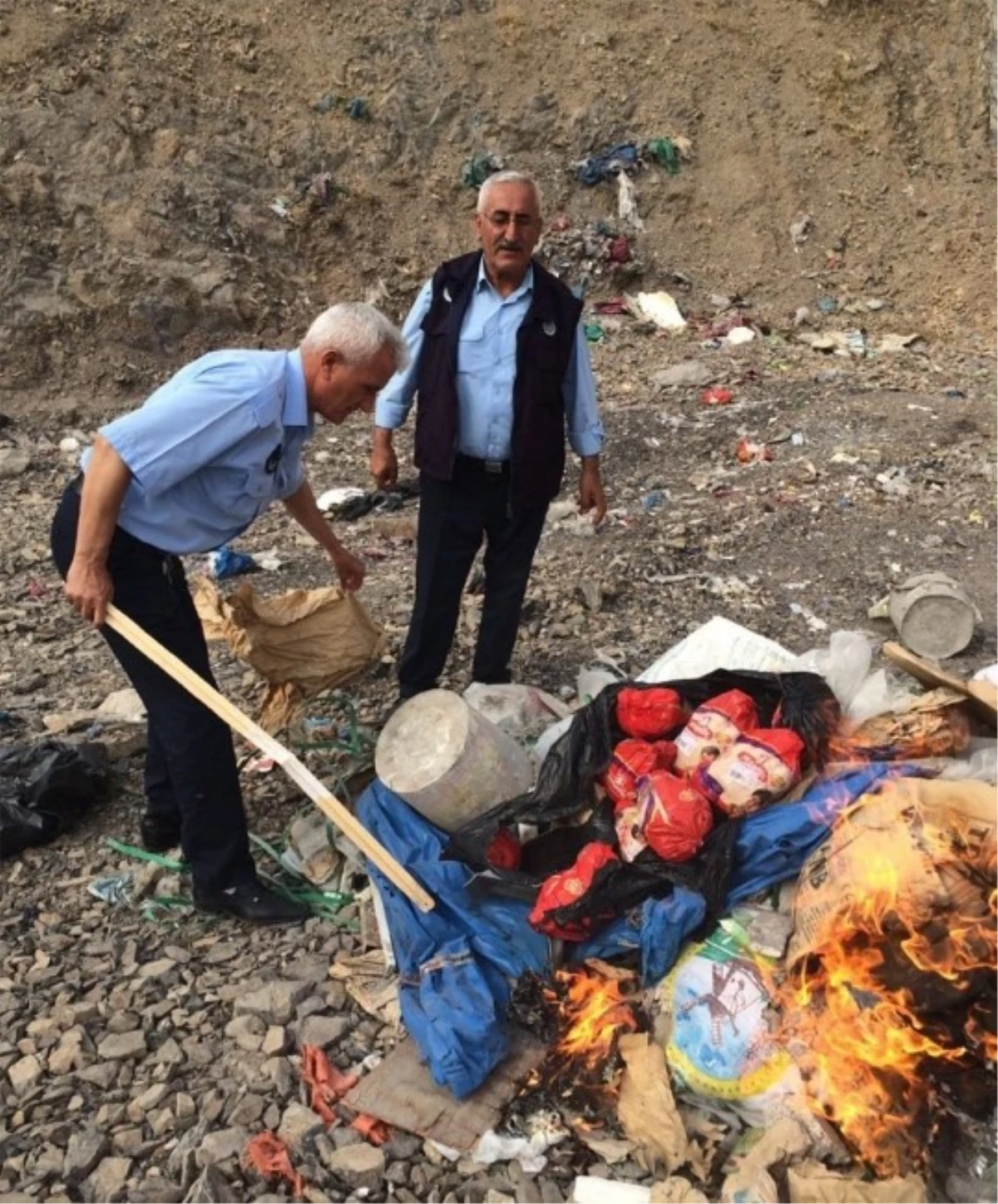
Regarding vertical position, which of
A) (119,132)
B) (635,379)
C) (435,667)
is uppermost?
(119,132)

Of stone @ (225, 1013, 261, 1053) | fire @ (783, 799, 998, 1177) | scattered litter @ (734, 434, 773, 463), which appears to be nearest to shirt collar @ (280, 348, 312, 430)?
stone @ (225, 1013, 261, 1053)

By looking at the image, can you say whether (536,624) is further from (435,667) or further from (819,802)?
(819,802)

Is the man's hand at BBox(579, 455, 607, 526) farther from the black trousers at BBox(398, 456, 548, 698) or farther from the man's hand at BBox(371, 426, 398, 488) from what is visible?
the man's hand at BBox(371, 426, 398, 488)

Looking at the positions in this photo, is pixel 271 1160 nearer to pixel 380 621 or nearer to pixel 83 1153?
pixel 83 1153

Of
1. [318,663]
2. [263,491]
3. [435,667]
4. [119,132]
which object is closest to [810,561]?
[435,667]

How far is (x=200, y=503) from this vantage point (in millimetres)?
3047

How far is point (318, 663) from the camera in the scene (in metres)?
4.07

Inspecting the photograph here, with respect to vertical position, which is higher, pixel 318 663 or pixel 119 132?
pixel 119 132

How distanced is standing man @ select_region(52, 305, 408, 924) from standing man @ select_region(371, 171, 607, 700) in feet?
2.37

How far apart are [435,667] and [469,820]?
104 cm

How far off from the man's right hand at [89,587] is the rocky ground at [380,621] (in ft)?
3.75

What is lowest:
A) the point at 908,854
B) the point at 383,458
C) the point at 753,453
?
the point at 753,453

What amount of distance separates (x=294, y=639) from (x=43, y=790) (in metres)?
1.04

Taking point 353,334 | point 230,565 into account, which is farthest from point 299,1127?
point 230,565
